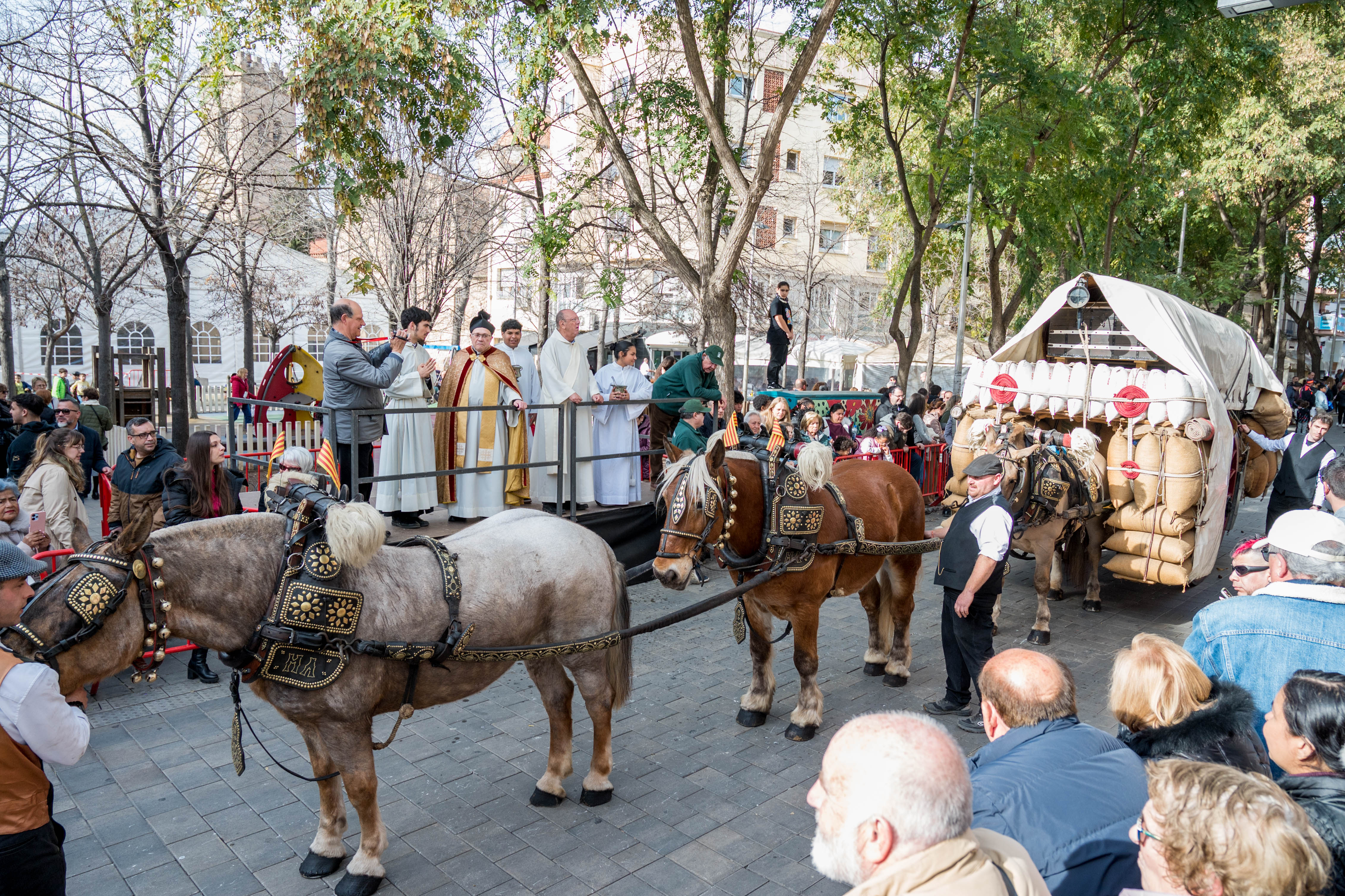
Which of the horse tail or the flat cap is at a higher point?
the flat cap

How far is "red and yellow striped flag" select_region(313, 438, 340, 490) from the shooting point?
584 cm

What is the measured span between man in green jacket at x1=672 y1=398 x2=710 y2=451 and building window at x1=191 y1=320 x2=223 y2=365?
A: 29.0 metres

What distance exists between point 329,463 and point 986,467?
14.4 ft

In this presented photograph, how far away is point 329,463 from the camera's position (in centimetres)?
591

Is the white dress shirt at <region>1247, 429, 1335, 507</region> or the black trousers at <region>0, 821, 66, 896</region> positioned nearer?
the black trousers at <region>0, 821, 66, 896</region>

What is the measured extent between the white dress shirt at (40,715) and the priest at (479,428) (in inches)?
216

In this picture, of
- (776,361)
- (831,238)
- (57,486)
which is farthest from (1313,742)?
(831,238)

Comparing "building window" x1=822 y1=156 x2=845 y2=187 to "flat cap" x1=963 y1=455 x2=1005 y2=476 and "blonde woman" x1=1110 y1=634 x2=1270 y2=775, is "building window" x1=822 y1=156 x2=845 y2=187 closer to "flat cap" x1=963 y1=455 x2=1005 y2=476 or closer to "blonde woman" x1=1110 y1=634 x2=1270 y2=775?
"flat cap" x1=963 y1=455 x2=1005 y2=476

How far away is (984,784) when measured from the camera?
2584 millimetres

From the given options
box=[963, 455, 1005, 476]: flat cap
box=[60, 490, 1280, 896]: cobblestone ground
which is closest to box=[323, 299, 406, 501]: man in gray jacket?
box=[60, 490, 1280, 896]: cobblestone ground

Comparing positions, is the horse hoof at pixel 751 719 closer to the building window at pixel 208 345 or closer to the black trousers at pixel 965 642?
the black trousers at pixel 965 642

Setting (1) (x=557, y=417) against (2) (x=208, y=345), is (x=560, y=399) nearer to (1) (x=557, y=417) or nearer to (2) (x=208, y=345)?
(1) (x=557, y=417)

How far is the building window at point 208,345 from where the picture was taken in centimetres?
3222

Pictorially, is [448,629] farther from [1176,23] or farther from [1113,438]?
[1176,23]
